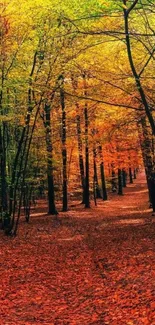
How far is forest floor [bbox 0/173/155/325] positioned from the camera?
7.07 metres

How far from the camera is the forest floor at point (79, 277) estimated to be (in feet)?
23.2

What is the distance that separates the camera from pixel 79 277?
9.73 m

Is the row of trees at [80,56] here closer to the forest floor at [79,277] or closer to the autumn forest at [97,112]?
the autumn forest at [97,112]

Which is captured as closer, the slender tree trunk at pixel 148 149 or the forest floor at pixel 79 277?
the forest floor at pixel 79 277

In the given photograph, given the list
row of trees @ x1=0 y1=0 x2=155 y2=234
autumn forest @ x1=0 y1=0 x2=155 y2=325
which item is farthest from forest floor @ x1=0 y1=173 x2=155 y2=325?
row of trees @ x1=0 y1=0 x2=155 y2=234

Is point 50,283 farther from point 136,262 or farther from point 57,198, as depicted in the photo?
point 57,198

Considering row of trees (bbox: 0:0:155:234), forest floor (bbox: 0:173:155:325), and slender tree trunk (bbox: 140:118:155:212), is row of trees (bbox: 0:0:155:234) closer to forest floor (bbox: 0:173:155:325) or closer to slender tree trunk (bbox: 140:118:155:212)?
slender tree trunk (bbox: 140:118:155:212)

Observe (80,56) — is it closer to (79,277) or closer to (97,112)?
(97,112)

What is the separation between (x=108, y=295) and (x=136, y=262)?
2.35 m

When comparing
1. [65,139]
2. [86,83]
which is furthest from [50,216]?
[86,83]

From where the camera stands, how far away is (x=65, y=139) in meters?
24.6

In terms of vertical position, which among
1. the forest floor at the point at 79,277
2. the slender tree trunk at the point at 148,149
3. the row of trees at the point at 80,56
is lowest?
the forest floor at the point at 79,277

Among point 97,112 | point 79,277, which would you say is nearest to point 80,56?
point 97,112

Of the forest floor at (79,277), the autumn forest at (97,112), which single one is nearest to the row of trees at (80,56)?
the autumn forest at (97,112)
